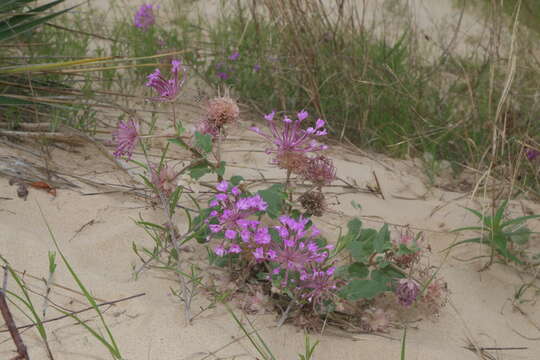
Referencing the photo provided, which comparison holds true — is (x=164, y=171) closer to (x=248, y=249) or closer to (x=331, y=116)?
(x=248, y=249)

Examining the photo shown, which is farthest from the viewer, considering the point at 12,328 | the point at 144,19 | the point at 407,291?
the point at 144,19

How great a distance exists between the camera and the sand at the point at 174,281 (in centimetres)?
139

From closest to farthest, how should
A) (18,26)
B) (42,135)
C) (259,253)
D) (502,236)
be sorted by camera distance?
(259,253), (502,236), (42,135), (18,26)

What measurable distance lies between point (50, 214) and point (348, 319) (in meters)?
0.99

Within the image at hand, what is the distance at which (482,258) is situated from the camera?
197 centimetres

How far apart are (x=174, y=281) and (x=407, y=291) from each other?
0.64 m

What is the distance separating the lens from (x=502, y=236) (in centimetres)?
185

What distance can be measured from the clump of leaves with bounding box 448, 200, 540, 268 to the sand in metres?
0.06

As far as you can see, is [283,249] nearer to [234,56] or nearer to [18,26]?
[18,26]

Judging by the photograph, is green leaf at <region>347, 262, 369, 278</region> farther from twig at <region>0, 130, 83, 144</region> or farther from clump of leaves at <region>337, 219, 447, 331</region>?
twig at <region>0, 130, 83, 144</region>

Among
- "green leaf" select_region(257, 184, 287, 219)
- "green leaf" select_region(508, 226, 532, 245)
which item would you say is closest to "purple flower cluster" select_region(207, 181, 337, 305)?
"green leaf" select_region(257, 184, 287, 219)

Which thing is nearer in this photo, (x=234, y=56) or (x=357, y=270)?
(x=357, y=270)

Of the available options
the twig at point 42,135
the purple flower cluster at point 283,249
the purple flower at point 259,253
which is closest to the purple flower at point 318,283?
the purple flower cluster at point 283,249

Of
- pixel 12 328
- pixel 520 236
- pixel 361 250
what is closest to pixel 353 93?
pixel 520 236
